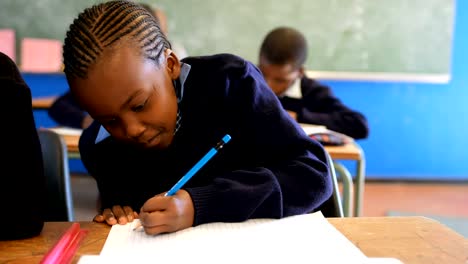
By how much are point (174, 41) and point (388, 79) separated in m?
1.68

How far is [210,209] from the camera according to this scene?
2.53 feet

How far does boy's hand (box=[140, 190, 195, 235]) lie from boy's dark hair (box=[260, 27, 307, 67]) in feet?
5.25

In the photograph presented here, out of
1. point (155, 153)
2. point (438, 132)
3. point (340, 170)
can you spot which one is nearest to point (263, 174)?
point (155, 153)

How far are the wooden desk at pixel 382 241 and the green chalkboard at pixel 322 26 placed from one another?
3.10m

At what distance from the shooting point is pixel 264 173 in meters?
0.84

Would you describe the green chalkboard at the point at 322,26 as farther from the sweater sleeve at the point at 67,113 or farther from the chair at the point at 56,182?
the chair at the point at 56,182

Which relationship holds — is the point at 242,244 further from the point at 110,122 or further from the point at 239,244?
the point at 110,122

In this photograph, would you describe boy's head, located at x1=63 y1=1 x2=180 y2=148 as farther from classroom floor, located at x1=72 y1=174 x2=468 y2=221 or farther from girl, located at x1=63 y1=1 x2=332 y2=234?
classroom floor, located at x1=72 y1=174 x2=468 y2=221

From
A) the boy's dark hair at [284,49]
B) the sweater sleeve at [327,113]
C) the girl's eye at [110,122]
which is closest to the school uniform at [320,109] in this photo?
the sweater sleeve at [327,113]

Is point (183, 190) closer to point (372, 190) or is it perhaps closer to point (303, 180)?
point (303, 180)

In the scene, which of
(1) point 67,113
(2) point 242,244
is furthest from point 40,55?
(2) point 242,244

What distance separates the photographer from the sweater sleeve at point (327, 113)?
230cm

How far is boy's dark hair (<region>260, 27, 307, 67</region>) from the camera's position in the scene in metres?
2.28

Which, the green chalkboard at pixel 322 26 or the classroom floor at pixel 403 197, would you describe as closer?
the classroom floor at pixel 403 197
